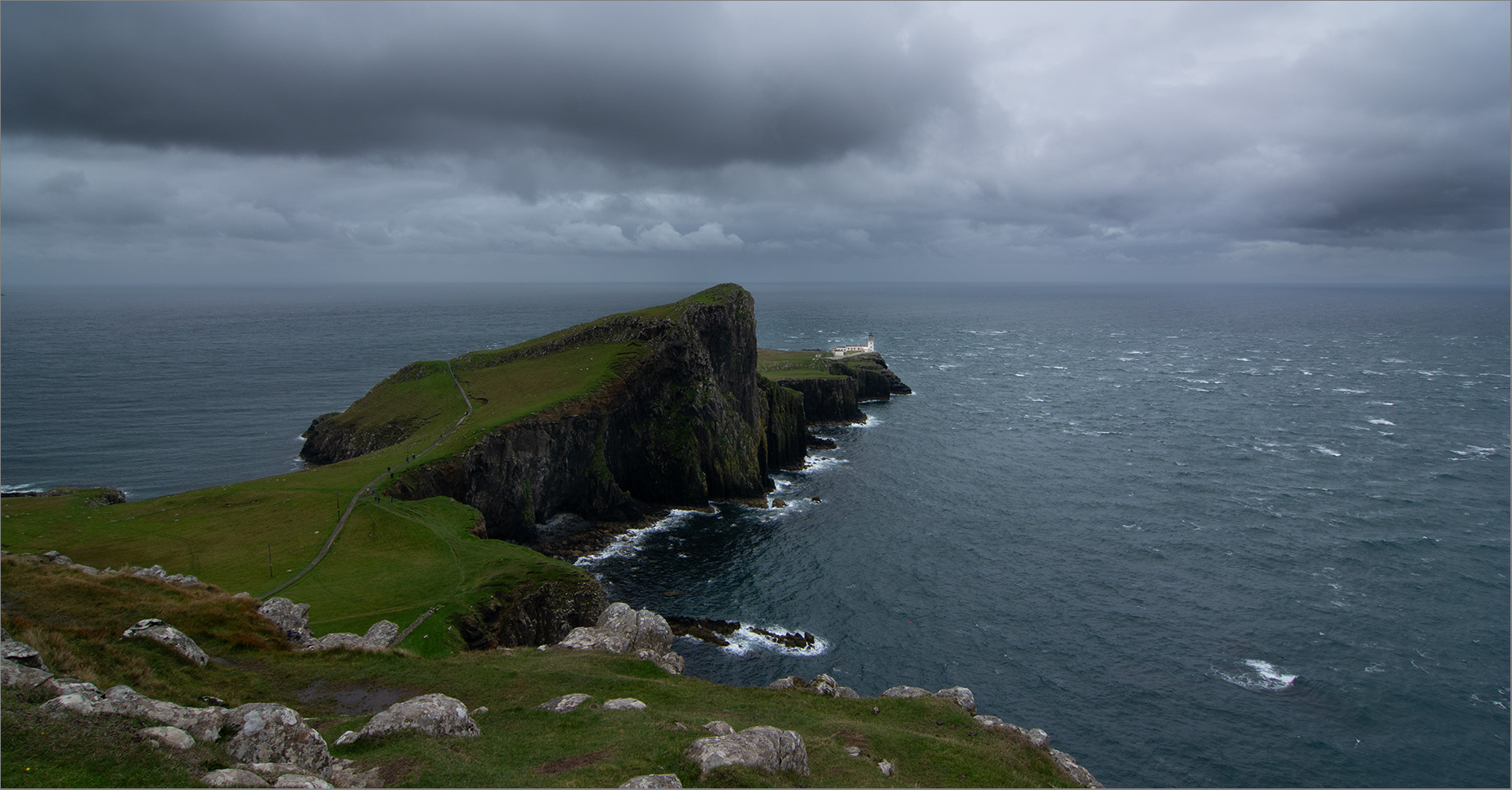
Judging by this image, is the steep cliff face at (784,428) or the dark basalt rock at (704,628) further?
the steep cliff face at (784,428)

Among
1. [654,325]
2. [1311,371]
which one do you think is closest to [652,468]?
[654,325]

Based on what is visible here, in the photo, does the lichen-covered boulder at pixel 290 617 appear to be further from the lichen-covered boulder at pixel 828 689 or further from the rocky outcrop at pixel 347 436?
the rocky outcrop at pixel 347 436

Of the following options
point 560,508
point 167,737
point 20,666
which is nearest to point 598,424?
point 560,508

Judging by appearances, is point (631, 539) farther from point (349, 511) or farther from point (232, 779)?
point (232, 779)

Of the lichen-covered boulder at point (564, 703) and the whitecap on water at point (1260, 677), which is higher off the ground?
the lichen-covered boulder at point (564, 703)

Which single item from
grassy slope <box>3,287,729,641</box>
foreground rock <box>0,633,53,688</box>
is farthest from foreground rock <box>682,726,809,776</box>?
grassy slope <box>3,287,729,641</box>

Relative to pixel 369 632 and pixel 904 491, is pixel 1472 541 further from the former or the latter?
pixel 369 632

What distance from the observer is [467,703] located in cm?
2753

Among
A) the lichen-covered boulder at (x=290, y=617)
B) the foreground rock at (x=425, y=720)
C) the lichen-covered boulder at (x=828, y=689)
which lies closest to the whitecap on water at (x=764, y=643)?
the lichen-covered boulder at (x=828, y=689)

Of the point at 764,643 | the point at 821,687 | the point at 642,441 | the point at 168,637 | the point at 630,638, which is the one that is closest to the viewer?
the point at 168,637

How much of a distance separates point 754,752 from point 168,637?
22052 millimetres

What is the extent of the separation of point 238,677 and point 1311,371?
203 meters

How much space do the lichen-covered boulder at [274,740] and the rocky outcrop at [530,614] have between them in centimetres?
A: 2268

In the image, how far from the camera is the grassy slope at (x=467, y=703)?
16891mm
